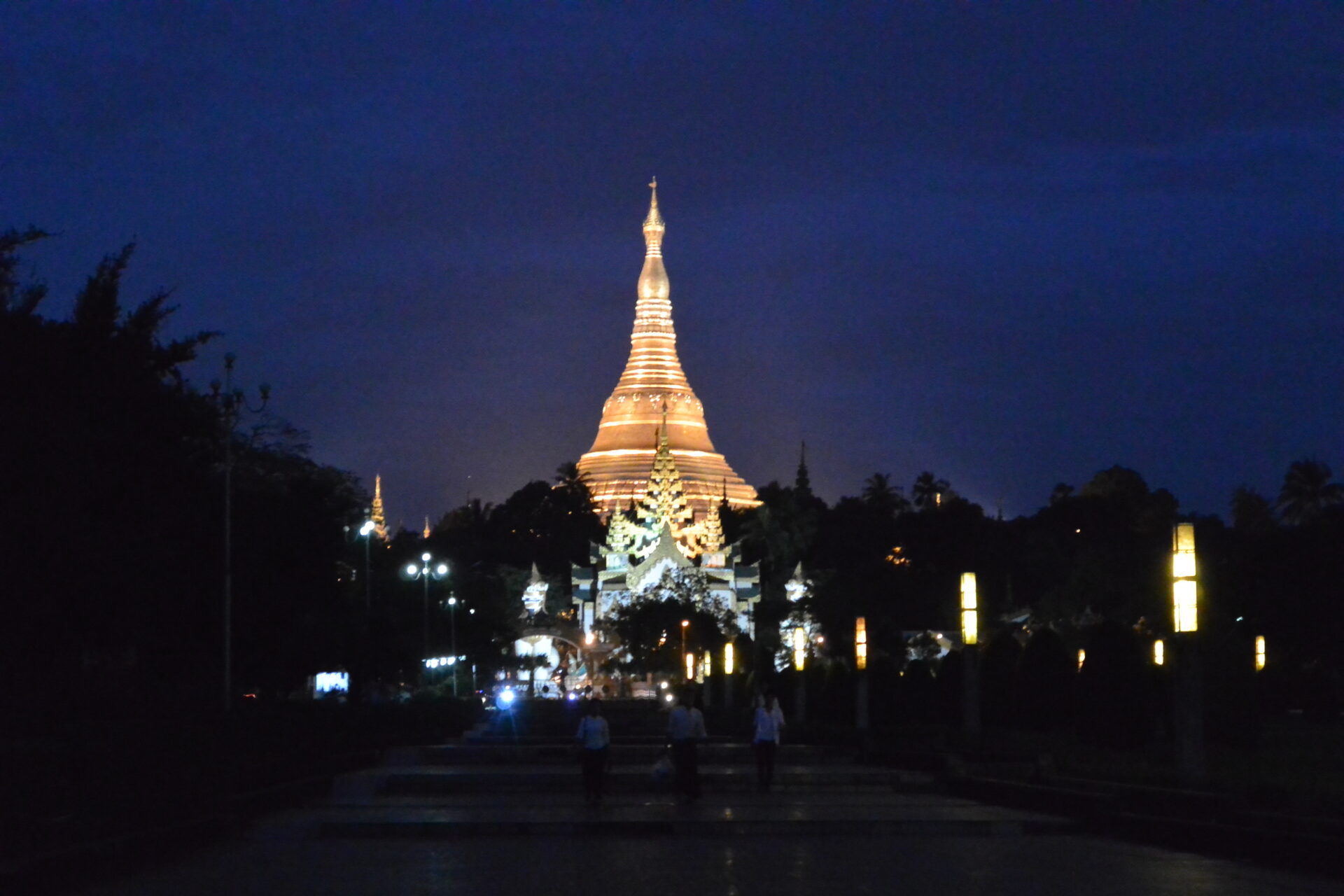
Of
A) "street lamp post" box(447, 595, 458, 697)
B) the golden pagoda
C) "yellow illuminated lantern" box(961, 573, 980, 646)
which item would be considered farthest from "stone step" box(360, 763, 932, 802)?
the golden pagoda

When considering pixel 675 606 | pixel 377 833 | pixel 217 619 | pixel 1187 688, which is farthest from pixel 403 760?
pixel 675 606

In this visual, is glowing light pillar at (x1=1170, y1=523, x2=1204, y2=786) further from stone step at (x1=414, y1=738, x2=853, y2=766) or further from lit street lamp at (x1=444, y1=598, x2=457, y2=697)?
lit street lamp at (x1=444, y1=598, x2=457, y2=697)

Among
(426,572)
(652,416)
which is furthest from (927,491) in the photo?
(426,572)

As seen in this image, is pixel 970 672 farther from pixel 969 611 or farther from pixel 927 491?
pixel 927 491

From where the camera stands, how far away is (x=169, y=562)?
96.4 feet

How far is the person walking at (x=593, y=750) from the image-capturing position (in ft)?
81.7

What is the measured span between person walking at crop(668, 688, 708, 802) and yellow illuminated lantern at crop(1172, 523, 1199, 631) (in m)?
8.11

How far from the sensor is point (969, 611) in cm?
2908

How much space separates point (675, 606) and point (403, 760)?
4903 cm

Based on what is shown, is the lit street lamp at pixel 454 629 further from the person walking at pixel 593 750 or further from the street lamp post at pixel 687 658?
the person walking at pixel 593 750

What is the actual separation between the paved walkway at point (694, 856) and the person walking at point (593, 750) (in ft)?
1.52

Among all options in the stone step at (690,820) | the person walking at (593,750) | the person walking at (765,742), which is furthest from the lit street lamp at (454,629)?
the stone step at (690,820)

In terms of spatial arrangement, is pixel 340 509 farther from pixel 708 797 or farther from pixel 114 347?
pixel 708 797

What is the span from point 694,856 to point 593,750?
678 cm
